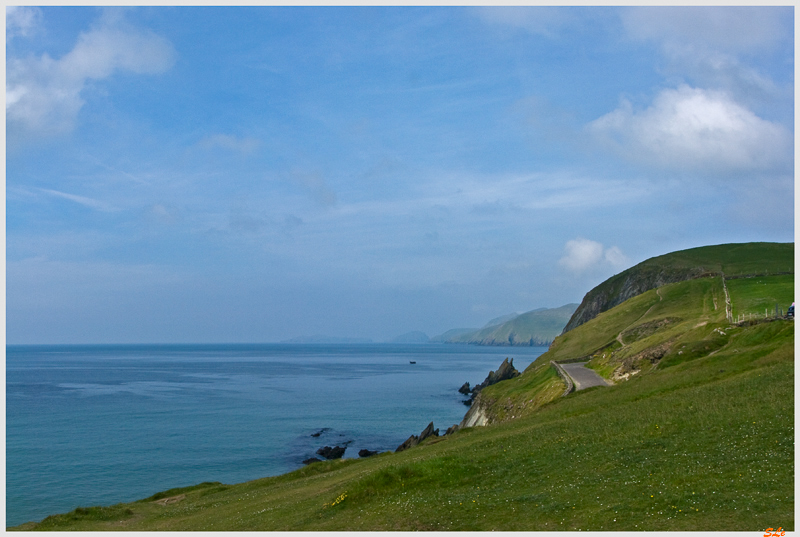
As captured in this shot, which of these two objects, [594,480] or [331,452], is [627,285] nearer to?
[331,452]

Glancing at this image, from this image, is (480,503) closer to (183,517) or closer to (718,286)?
(183,517)

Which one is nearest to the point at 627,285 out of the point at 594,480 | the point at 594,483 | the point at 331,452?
the point at 331,452

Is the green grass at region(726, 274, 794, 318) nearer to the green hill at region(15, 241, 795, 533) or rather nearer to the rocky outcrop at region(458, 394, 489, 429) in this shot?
the green hill at region(15, 241, 795, 533)

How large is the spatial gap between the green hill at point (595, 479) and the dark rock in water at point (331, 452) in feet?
79.1

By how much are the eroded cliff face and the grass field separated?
10106 centimetres

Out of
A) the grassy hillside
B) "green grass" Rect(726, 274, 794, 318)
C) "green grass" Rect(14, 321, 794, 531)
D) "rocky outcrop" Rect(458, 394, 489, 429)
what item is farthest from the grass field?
the grassy hillside

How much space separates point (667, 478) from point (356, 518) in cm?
1363

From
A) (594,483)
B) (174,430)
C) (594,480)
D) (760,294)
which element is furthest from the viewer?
(760,294)

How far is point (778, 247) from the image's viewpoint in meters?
156

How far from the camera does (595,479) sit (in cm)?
2464

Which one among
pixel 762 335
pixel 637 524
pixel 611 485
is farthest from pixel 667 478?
pixel 762 335

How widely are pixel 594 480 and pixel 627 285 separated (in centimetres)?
14875

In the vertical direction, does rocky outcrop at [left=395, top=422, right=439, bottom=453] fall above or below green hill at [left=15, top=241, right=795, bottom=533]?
below

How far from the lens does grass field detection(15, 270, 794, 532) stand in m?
20.4
